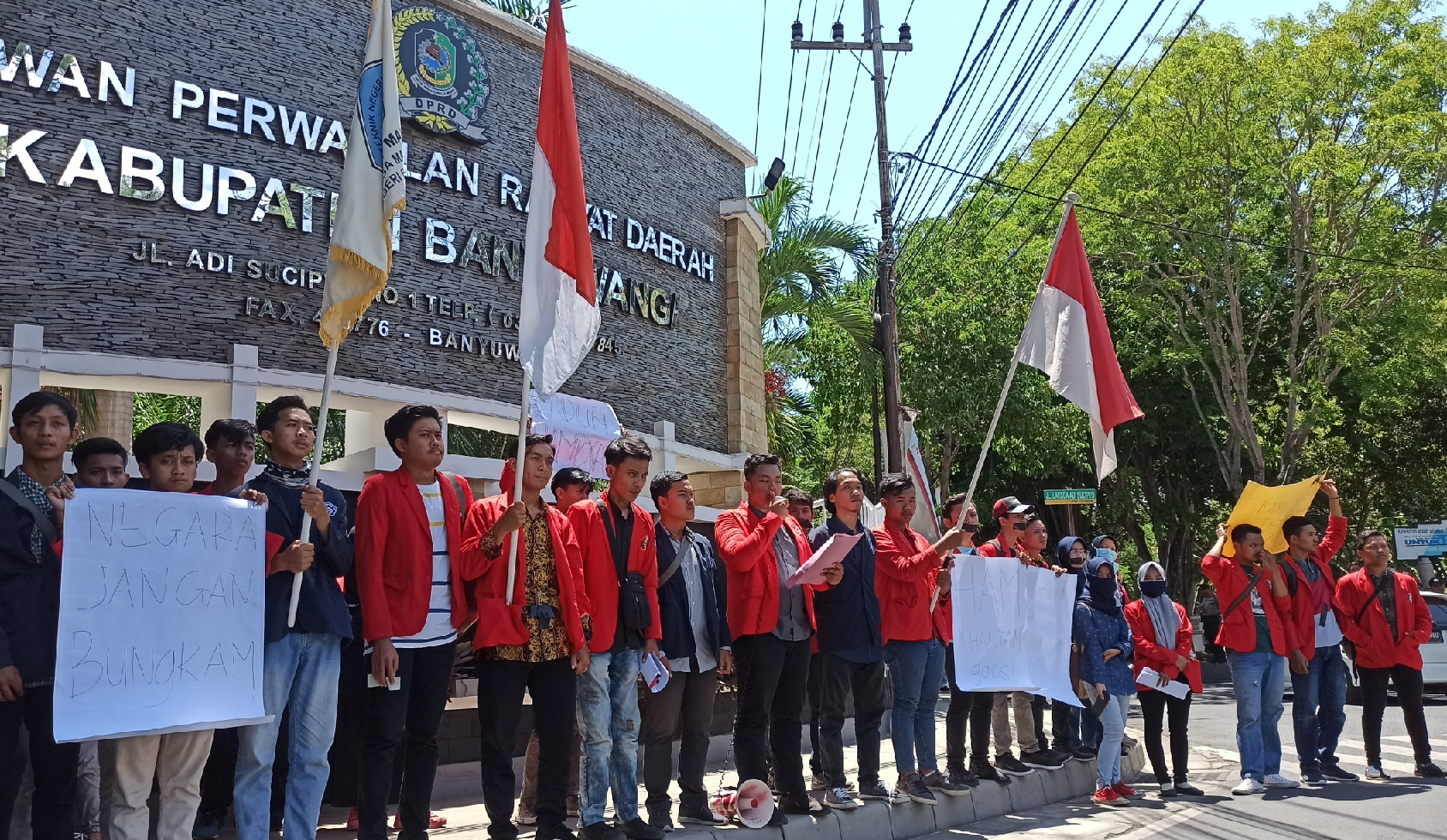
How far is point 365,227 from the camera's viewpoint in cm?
554

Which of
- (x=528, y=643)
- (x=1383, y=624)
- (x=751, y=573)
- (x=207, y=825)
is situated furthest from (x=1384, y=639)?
(x=207, y=825)

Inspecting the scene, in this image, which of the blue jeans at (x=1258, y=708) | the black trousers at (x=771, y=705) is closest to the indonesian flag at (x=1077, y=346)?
the blue jeans at (x=1258, y=708)

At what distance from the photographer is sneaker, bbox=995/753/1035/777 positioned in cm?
851

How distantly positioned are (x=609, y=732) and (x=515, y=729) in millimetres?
600

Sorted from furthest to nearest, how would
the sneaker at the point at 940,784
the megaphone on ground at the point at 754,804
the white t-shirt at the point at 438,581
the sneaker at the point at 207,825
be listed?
the sneaker at the point at 940,784
the megaphone on ground at the point at 754,804
the sneaker at the point at 207,825
the white t-shirt at the point at 438,581

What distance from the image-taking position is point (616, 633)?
20.0ft

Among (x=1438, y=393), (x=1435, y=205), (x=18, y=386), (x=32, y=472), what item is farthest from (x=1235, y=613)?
(x=1438, y=393)

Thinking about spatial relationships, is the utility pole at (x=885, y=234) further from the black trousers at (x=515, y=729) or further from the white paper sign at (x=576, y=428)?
the black trousers at (x=515, y=729)

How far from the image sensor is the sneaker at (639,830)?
5.90m

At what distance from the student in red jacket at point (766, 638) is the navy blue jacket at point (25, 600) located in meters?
3.26

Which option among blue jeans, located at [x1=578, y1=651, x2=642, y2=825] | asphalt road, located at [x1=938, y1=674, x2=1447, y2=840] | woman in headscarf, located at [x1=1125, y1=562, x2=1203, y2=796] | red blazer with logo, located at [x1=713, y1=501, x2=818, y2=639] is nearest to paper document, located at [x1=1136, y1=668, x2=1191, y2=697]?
woman in headscarf, located at [x1=1125, y1=562, x2=1203, y2=796]

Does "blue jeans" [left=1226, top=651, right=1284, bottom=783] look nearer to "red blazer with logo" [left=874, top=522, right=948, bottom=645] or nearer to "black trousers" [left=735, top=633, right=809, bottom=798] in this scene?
"red blazer with logo" [left=874, top=522, right=948, bottom=645]

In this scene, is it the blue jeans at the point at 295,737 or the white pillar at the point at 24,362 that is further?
the white pillar at the point at 24,362

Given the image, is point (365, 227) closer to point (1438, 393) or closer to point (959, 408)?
point (959, 408)
